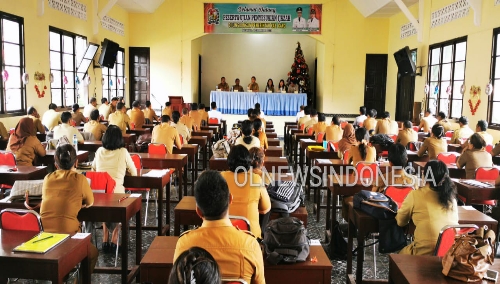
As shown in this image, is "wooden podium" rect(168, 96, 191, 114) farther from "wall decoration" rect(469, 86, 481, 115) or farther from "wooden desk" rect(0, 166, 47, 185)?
"wooden desk" rect(0, 166, 47, 185)

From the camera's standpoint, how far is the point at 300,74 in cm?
1722

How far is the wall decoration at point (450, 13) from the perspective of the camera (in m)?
10.1

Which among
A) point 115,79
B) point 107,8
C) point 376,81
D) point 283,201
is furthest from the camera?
point 376,81

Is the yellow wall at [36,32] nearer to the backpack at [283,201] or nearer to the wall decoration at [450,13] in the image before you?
the backpack at [283,201]

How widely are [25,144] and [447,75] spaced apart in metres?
9.45

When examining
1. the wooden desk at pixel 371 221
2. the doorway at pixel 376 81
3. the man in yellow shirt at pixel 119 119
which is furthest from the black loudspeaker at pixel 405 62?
the wooden desk at pixel 371 221

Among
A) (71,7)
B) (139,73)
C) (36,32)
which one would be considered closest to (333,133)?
(36,32)

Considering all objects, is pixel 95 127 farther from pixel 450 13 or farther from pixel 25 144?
pixel 450 13

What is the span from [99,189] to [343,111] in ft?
43.0

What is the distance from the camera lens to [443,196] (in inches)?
123

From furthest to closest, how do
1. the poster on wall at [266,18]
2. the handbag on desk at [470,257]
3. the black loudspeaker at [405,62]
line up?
the poster on wall at [266,18], the black loudspeaker at [405,62], the handbag on desk at [470,257]

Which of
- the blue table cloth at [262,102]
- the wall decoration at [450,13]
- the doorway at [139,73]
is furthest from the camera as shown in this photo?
the doorway at [139,73]

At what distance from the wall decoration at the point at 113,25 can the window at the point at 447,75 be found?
30.2ft

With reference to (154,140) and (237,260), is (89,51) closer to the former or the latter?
(154,140)
